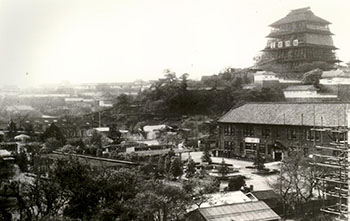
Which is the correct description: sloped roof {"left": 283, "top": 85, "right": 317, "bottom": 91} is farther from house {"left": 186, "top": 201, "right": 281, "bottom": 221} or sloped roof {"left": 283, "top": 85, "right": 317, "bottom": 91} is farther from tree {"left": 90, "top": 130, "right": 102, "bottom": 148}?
house {"left": 186, "top": 201, "right": 281, "bottom": 221}

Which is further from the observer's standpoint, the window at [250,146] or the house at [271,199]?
the window at [250,146]

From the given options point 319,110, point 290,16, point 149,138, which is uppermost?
point 290,16

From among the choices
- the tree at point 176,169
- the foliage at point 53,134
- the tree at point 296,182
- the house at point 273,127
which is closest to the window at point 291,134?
the house at point 273,127

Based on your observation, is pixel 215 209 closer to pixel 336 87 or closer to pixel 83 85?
pixel 336 87

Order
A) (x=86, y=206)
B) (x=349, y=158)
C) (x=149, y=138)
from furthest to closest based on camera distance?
(x=149, y=138), (x=86, y=206), (x=349, y=158)

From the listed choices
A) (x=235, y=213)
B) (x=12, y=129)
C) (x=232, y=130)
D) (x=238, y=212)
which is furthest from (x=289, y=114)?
(x=12, y=129)

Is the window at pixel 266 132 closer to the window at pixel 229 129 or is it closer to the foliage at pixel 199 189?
the window at pixel 229 129

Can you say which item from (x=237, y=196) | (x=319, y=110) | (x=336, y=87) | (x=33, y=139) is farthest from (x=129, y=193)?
(x=336, y=87)
